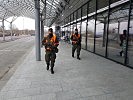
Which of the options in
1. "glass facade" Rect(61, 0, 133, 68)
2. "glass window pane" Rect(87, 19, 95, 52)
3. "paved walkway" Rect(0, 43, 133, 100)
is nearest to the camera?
"paved walkway" Rect(0, 43, 133, 100)

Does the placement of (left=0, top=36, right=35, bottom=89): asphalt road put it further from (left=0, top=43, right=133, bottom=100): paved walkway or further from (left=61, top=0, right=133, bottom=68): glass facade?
(left=61, top=0, right=133, bottom=68): glass facade

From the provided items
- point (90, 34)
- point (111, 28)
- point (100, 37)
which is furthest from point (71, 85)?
point (90, 34)

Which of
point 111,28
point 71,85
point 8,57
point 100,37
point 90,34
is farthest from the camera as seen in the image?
point 90,34

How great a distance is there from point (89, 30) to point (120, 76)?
921 cm

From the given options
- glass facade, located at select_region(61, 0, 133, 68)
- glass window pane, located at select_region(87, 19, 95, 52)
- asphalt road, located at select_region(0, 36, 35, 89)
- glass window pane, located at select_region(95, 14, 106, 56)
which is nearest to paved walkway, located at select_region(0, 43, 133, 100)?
Result: asphalt road, located at select_region(0, 36, 35, 89)

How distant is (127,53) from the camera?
9117 millimetres

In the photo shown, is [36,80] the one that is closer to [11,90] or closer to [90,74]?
[11,90]

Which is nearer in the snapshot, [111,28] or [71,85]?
[71,85]

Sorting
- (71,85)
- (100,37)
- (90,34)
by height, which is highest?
(90,34)

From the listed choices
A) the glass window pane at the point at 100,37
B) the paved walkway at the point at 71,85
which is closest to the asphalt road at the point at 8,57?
the paved walkway at the point at 71,85

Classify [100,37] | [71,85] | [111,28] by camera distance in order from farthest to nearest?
[100,37], [111,28], [71,85]

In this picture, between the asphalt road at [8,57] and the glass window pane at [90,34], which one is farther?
the glass window pane at [90,34]

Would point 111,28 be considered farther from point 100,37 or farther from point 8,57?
point 8,57

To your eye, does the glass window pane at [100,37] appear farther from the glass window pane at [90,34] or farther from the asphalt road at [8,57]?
the asphalt road at [8,57]
